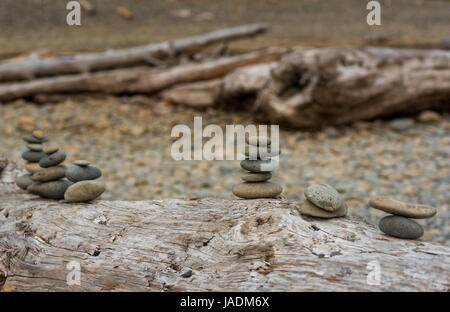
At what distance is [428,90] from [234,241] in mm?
5556

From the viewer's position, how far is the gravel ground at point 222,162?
502cm

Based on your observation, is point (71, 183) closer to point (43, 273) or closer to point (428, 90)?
point (43, 273)

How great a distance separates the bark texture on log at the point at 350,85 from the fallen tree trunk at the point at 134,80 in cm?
149

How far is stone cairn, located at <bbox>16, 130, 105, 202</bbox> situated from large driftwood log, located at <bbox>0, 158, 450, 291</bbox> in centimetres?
10

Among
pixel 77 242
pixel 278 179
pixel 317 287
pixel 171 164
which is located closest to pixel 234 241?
pixel 317 287

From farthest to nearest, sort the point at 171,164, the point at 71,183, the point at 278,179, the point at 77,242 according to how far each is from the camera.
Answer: the point at 171,164 < the point at 278,179 < the point at 71,183 < the point at 77,242

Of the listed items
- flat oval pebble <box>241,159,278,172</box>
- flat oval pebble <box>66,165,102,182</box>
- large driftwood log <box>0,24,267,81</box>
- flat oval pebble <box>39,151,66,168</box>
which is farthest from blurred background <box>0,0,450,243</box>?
flat oval pebble <box>39,151,66,168</box>

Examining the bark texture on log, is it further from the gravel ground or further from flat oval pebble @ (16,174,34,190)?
flat oval pebble @ (16,174,34,190)

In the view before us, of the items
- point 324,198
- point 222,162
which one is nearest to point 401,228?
point 324,198

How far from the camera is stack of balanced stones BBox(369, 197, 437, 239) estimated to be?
8.46 ft

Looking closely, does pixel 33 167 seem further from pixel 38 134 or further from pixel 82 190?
pixel 82 190

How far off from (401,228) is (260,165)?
1022 mm

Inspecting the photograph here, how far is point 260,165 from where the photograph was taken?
3.10 m

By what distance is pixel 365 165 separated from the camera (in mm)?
5637
